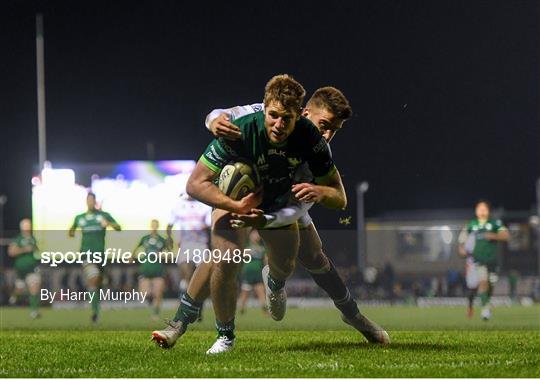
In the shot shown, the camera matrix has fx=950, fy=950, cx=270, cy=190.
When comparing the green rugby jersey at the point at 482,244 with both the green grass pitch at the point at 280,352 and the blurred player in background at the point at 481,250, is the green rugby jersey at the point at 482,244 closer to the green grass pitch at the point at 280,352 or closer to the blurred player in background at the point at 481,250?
the blurred player in background at the point at 481,250

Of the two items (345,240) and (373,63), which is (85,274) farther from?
(373,63)

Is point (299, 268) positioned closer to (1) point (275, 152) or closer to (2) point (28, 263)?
(1) point (275, 152)

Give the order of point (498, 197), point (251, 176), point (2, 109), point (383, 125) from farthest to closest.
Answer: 1. point (498, 197)
2. point (2, 109)
3. point (383, 125)
4. point (251, 176)

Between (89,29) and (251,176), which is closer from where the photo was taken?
(251,176)

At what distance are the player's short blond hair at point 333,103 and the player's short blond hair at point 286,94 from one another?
0.72 metres

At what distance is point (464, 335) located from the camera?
7180 millimetres

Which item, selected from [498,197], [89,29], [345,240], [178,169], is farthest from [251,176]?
[498,197]

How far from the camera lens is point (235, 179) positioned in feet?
17.5

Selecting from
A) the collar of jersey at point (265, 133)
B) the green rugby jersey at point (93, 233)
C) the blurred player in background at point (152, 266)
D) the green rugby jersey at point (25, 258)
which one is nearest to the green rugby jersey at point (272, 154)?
the collar of jersey at point (265, 133)

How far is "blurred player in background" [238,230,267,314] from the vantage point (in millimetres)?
7137

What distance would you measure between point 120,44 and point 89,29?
0.43 meters

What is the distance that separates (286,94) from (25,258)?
339 inches

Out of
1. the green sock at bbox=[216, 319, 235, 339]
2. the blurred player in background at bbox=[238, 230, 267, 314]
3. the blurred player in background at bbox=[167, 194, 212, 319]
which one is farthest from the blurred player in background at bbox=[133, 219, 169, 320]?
the green sock at bbox=[216, 319, 235, 339]

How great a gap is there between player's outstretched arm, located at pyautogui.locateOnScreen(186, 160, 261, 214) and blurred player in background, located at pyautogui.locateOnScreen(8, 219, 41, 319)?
6032 mm
